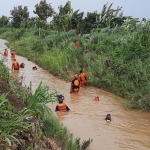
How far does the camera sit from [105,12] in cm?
1898

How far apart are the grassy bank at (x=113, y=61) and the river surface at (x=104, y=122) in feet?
1.56

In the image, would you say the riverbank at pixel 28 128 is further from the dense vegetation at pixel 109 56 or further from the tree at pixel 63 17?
the tree at pixel 63 17

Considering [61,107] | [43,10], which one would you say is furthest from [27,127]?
[43,10]

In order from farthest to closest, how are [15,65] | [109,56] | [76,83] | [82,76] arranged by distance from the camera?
[15,65] → [109,56] → [82,76] → [76,83]

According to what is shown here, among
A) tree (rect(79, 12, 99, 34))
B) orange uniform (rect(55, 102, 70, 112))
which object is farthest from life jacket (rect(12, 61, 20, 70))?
orange uniform (rect(55, 102, 70, 112))

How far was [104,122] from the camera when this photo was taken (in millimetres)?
8094

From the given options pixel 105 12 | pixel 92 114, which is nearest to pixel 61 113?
pixel 92 114

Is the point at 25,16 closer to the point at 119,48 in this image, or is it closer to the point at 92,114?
the point at 119,48

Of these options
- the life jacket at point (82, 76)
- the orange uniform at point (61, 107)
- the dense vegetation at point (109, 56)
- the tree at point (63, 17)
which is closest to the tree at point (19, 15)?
the tree at point (63, 17)

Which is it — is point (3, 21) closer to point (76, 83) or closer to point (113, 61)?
point (113, 61)

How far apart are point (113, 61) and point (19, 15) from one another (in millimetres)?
30995

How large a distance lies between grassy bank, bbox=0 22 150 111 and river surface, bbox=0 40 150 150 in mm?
475

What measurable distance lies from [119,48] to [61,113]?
17.3ft

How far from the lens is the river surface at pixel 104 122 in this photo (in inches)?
266
